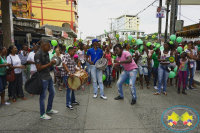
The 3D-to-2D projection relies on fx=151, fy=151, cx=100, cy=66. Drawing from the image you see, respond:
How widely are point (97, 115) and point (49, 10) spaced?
124 feet

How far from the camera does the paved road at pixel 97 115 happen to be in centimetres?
329

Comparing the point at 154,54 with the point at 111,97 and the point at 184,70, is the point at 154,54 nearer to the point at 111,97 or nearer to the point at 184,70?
the point at 184,70

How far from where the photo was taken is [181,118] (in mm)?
3799

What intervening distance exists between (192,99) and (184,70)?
113cm

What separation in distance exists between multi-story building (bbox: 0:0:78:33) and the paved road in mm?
30827

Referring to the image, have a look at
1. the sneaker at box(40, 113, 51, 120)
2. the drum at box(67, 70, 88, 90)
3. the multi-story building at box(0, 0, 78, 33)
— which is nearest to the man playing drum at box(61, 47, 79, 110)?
the drum at box(67, 70, 88, 90)

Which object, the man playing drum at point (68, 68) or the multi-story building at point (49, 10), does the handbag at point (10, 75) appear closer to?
the man playing drum at point (68, 68)

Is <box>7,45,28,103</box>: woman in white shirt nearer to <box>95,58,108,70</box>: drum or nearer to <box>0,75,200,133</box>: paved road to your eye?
<box>0,75,200,133</box>: paved road

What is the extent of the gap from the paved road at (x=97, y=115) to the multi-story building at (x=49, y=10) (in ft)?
101

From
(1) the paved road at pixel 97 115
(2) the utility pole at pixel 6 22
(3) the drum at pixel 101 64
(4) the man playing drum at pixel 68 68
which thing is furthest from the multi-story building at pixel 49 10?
(1) the paved road at pixel 97 115

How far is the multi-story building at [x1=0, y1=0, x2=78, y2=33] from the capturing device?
31.7 m

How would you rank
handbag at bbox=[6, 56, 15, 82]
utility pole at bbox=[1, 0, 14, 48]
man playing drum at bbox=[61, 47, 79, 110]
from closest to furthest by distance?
1. man playing drum at bbox=[61, 47, 79, 110]
2. handbag at bbox=[6, 56, 15, 82]
3. utility pole at bbox=[1, 0, 14, 48]

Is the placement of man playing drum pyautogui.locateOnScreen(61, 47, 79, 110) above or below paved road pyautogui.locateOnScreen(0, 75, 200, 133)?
above

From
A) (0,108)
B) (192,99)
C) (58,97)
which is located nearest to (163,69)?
(192,99)
